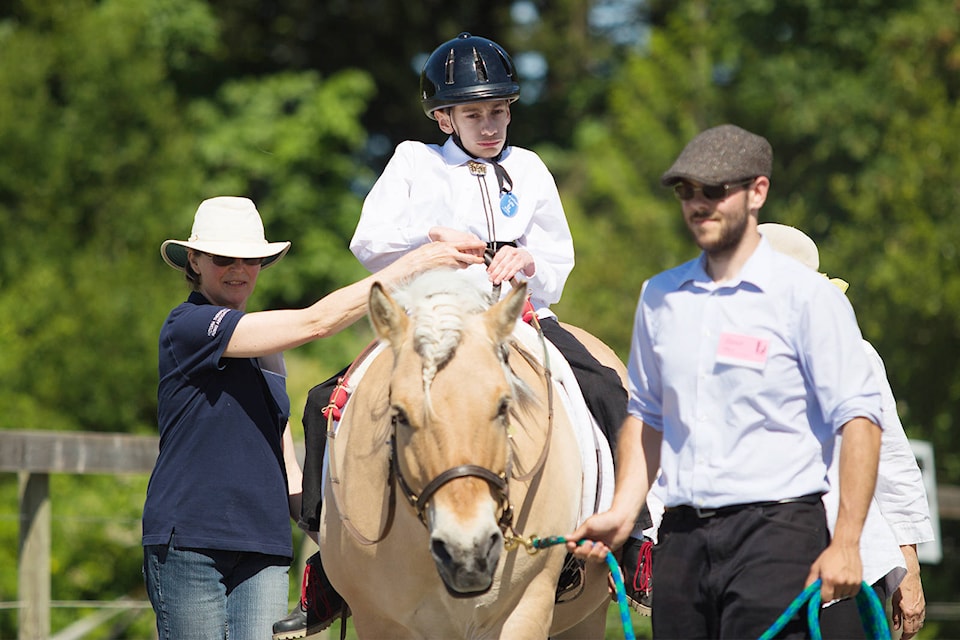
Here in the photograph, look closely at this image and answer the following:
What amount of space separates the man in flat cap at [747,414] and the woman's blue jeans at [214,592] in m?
1.77

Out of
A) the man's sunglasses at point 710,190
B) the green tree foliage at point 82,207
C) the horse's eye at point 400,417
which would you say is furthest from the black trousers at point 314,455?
the green tree foliage at point 82,207

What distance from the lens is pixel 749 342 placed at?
346cm

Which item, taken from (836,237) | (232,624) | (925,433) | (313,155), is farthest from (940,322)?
(232,624)

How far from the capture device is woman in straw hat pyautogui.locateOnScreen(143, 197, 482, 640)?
15.3ft

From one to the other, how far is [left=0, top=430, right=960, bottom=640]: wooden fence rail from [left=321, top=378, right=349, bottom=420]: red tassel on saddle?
2.54 meters

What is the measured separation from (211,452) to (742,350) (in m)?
2.16

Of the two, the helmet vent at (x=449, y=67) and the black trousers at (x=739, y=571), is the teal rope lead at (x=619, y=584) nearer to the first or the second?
the black trousers at (x=739, y=571)

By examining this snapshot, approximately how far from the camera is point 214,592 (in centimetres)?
472

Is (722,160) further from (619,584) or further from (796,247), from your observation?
(796,247)

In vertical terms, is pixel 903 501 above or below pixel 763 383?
below

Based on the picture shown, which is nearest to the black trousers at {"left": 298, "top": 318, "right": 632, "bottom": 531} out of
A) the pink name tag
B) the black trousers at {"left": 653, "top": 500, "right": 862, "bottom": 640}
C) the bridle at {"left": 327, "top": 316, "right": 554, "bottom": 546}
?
the bridle at {"left": 327, "top": 316, "right": 554, "bottom": 546}

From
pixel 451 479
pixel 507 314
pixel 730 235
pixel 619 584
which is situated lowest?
pixel 619 584

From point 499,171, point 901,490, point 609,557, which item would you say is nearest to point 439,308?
point 609,557

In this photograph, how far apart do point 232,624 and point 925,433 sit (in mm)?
11013
